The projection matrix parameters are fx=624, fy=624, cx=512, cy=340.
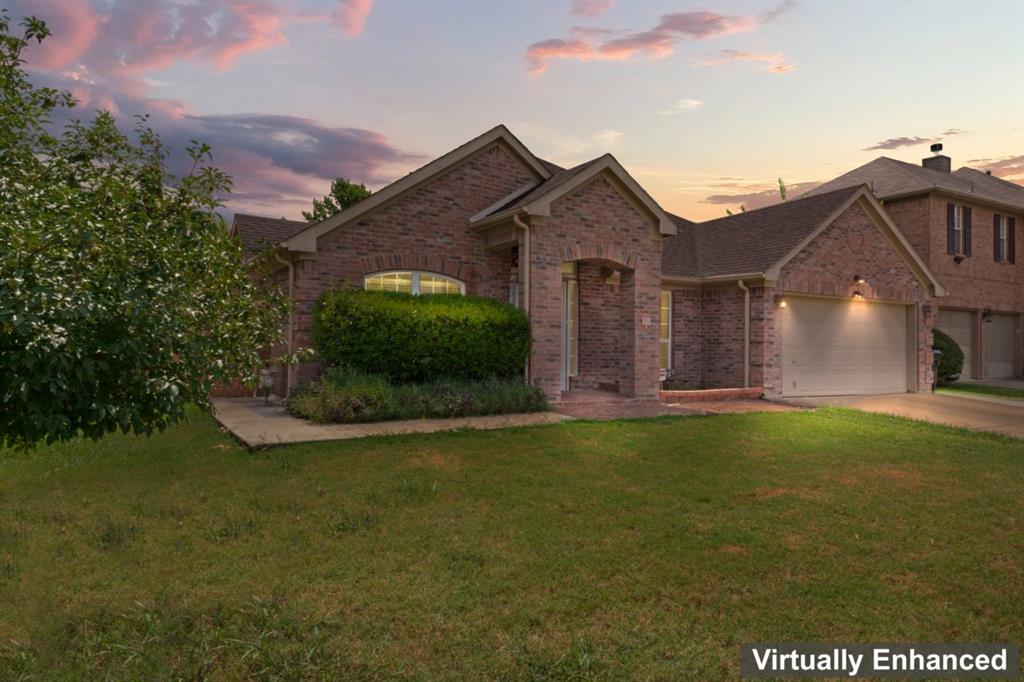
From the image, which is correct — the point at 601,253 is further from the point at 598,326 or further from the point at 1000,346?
the point at 1000,346

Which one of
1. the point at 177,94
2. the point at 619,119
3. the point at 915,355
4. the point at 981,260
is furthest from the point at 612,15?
the point at 981,260

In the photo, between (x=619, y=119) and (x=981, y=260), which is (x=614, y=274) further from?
(x=981, y=260)

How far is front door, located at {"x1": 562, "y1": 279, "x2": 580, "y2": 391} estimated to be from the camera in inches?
602

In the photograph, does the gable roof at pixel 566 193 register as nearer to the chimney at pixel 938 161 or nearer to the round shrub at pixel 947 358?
the round shrub at pixel 947 358

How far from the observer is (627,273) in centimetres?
1450

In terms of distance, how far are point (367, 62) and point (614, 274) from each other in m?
7.38

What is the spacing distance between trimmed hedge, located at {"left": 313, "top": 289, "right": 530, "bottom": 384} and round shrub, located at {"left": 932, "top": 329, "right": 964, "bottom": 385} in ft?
53.7

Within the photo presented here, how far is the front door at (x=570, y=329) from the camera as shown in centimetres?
1528

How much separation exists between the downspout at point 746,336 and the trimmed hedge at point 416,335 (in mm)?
6943

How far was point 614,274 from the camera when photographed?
15.5 metres

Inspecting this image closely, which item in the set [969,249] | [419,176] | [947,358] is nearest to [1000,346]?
[969,249]

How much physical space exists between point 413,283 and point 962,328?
22.1 metres

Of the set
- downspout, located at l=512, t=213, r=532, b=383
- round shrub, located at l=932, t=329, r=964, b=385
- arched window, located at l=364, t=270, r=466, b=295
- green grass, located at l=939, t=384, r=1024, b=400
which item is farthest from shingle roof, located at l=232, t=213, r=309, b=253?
round shrub, located at l=932, t=329, r=964, b=385

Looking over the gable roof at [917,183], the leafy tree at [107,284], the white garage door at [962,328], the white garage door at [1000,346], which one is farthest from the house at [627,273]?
the white garage door at [1000,346]
